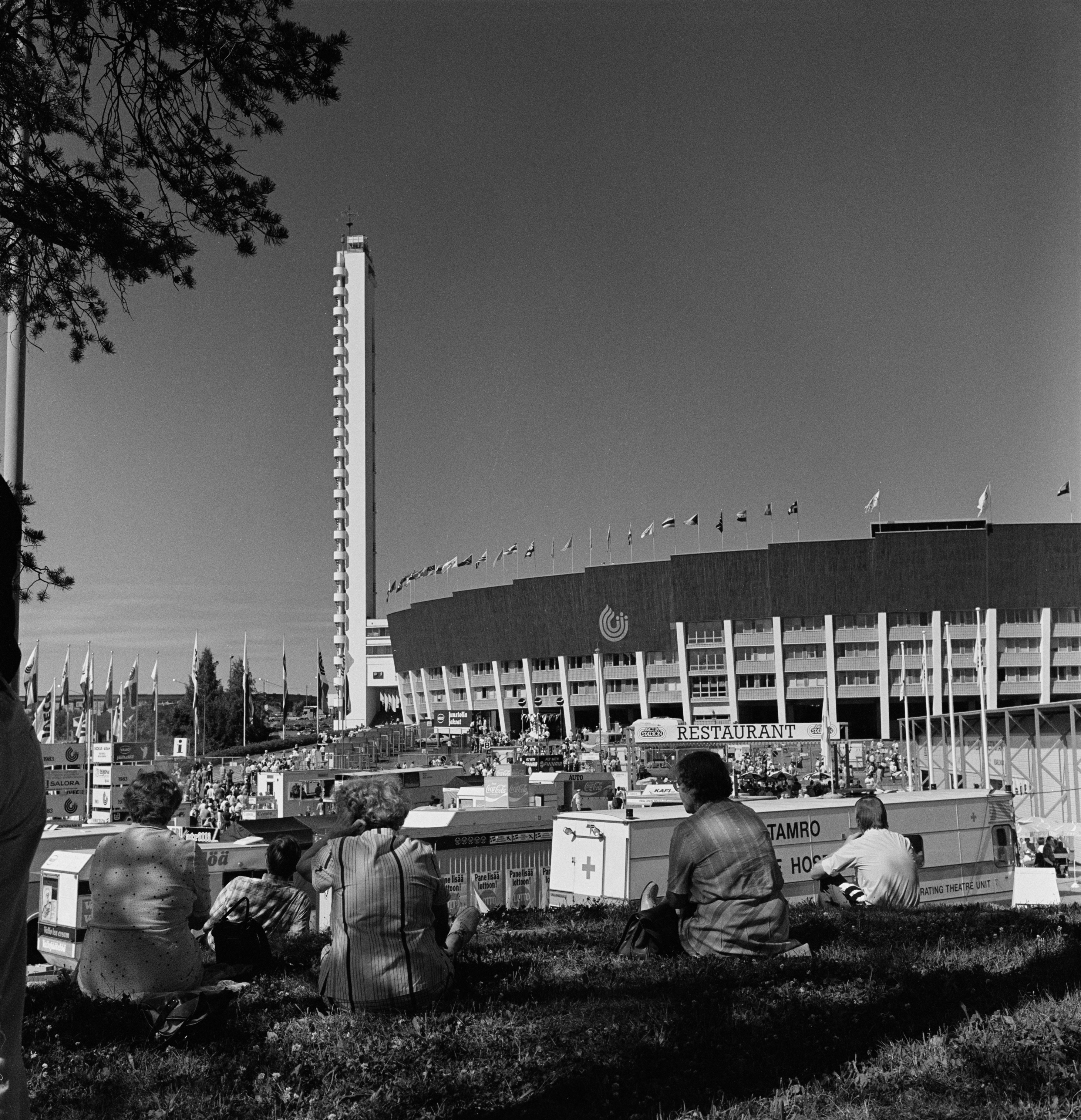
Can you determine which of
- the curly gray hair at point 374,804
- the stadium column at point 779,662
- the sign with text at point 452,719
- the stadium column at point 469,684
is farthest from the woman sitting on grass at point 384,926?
the stadium column at point 469,684

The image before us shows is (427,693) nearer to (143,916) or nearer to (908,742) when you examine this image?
(908,742)

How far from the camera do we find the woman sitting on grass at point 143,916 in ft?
17.2

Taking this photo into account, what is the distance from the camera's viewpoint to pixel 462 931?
5457 millimetres

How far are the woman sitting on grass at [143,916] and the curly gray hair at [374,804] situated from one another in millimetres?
868

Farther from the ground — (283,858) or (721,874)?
(721,874)

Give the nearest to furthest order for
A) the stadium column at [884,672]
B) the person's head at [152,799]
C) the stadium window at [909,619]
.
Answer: the person's head at [152,799]
the stadium column at [884,672]
the stadium window at [909,619]

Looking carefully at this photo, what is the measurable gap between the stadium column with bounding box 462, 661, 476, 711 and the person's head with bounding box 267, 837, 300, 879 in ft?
299

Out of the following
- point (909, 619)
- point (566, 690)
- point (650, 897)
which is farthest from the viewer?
point (566, 690)

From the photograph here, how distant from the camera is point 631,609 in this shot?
86188 millimetres

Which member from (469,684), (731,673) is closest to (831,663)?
(731,673)

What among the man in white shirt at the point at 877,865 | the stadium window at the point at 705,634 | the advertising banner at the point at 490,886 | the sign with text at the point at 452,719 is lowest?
the sign with text at the point at 452,719

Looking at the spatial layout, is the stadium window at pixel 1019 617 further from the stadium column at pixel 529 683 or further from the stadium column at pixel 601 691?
the stadium column at pixel 529 683

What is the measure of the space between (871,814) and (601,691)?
260 feet

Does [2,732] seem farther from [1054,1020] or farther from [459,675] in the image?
[459,675]
